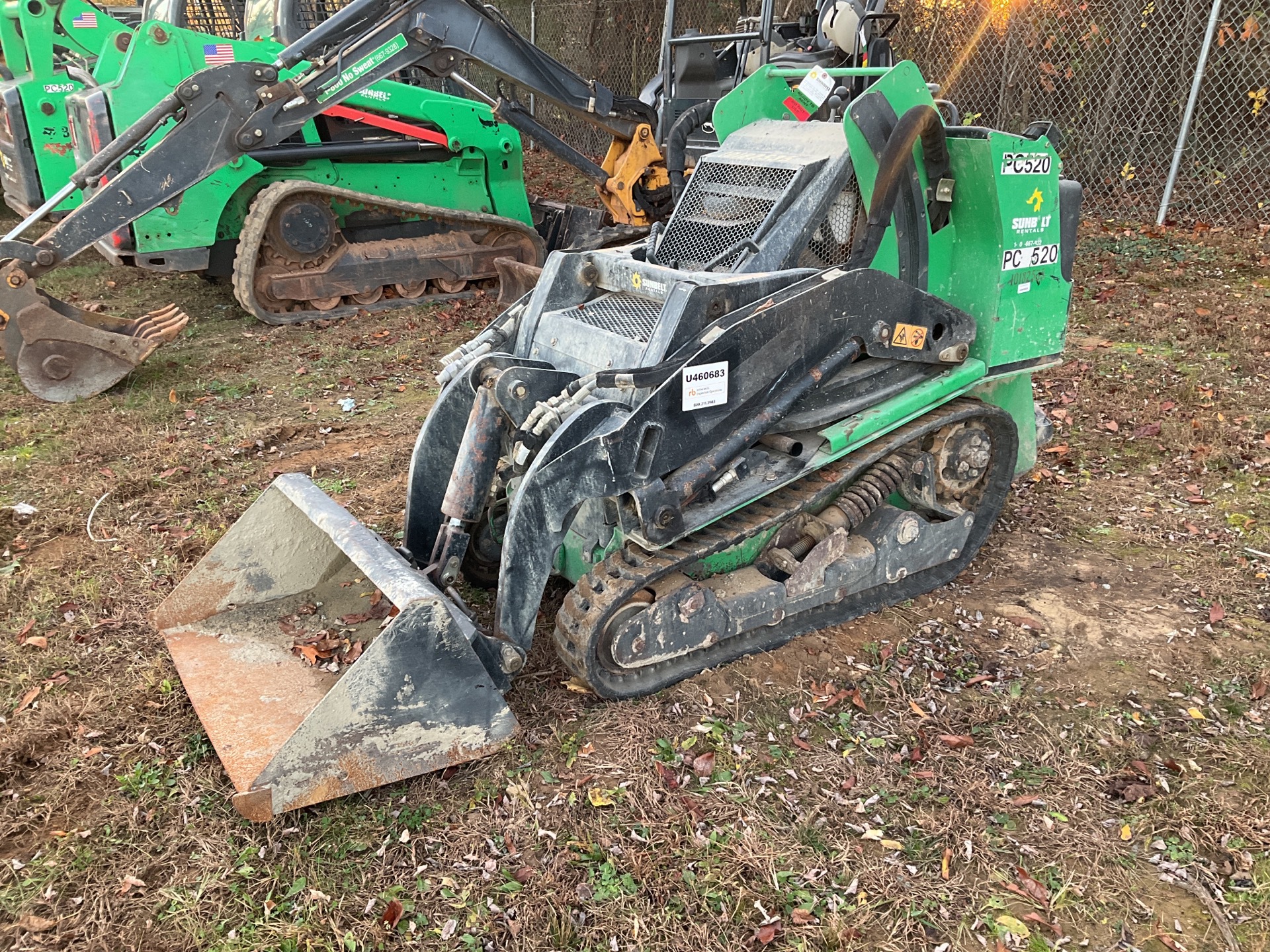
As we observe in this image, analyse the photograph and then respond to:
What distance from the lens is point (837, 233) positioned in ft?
13.1

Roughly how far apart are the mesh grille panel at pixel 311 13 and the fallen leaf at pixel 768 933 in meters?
8.29

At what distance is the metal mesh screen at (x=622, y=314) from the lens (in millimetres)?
3682

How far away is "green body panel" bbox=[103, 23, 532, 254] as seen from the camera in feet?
24.4

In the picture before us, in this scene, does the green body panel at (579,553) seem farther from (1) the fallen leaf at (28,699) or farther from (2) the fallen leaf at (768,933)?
(1) the fallen leaf at (28,699)

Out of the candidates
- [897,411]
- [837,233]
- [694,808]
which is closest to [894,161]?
[837,233]

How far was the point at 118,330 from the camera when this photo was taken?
703 centimetres

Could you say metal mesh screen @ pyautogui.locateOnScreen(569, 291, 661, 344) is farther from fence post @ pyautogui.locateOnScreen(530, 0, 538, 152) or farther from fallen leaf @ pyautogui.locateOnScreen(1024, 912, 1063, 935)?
fence post @ pyautogui.locateOnScreen(530, 0, 538, 152)

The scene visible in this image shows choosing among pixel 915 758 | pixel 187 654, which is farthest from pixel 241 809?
pixel 915 758

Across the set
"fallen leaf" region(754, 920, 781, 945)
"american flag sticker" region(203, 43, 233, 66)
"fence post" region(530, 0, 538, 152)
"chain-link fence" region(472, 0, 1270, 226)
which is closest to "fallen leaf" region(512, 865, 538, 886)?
"fallen leaf" region(754, 920, 781, 945)

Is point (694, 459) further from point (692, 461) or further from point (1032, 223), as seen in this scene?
point (1032, 223)

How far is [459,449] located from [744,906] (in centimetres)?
176

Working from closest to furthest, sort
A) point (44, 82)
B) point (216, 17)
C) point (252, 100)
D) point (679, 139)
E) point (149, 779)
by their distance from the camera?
point (149, 779)
point (679, 139)
point (252, 100)
point (44, 82)
point (216, 17)

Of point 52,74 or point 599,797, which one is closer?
point 599,797

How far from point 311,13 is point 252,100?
2.92m
